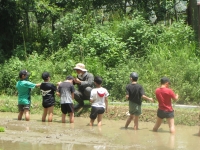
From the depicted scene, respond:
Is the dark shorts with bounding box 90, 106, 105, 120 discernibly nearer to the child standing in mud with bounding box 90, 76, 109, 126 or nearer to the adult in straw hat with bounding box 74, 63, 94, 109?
the child standing in mud with bounding box 90, 76, 109, 126

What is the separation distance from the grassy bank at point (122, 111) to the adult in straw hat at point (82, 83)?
0.47 metres

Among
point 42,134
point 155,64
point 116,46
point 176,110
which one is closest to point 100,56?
point 116,46

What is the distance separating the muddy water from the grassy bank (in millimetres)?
287

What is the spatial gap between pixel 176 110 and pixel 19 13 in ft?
32.3

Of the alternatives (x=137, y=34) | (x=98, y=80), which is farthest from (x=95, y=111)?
(x=137, y=34)

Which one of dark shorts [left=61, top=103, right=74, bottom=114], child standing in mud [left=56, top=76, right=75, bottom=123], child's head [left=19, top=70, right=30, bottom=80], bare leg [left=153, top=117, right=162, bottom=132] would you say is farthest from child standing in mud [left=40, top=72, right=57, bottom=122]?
bare leg [left=153, top=117, right=162, bottom=132]

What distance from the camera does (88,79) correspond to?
12.9m

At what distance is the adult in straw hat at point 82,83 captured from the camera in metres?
12.8

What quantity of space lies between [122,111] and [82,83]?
1.35m

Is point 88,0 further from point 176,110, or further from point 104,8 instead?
point 176,110

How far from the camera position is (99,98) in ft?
38.3

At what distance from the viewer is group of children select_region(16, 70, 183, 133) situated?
10922mm

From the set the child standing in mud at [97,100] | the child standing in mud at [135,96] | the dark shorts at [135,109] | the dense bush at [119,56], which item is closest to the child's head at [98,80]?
the child standing in mud at [97,100]

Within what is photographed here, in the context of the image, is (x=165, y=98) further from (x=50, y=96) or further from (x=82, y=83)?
(x=50, y=96)
